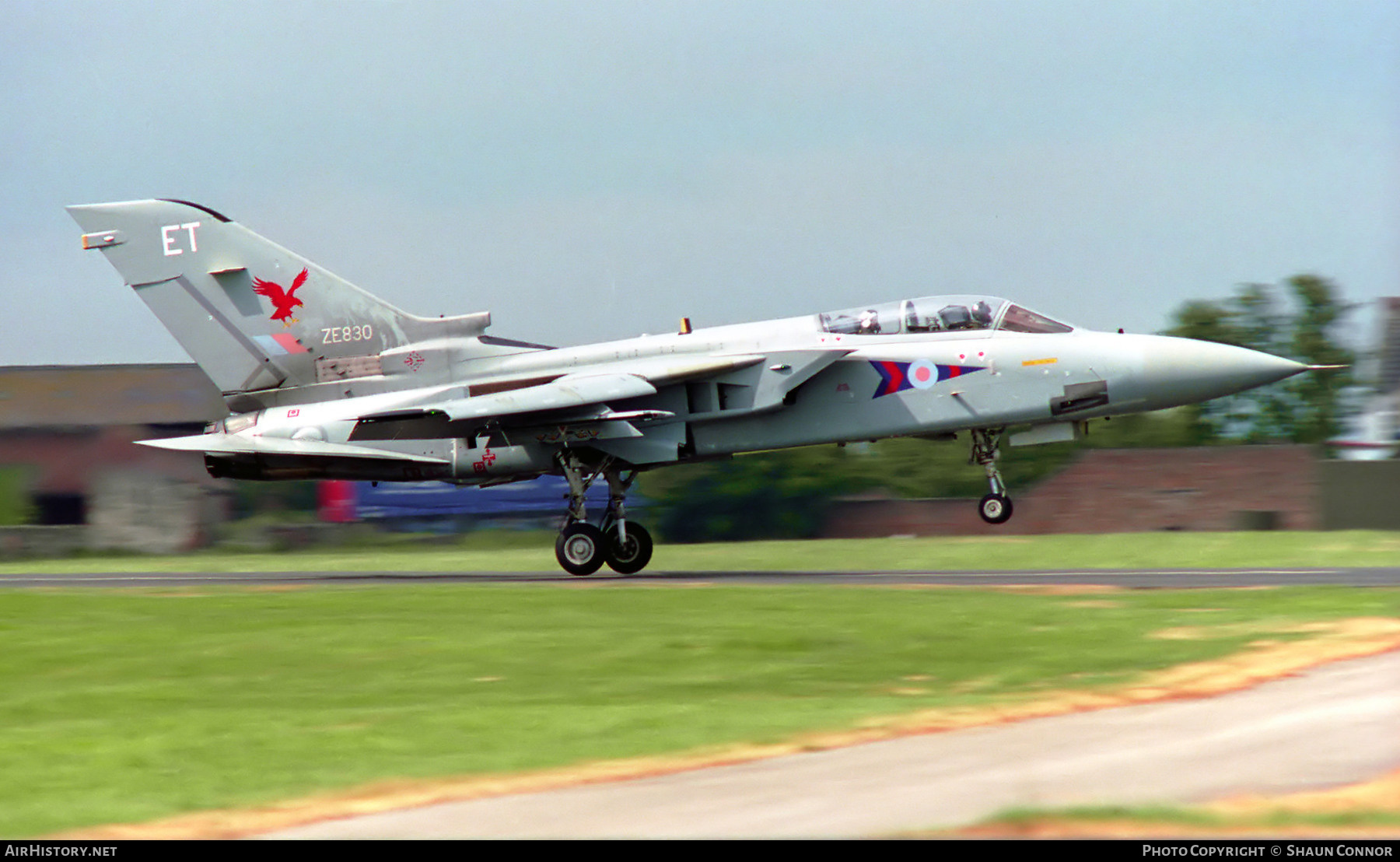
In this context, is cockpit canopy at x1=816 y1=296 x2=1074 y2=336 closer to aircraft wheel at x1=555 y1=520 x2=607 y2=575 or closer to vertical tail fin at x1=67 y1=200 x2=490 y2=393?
aircraft wheel at x1=555 y1=520 x2=607 y2=575

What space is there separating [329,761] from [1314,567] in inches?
658

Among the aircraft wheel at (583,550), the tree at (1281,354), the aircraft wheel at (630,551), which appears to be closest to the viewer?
the aircraft wheel at (583,550)

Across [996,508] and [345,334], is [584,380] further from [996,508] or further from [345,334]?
[996,508]

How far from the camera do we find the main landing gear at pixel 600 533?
22094 mm

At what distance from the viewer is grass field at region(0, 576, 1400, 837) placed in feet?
28.4

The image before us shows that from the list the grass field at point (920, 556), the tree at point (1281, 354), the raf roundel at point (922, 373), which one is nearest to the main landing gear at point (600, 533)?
the grass field at point (920, 556)

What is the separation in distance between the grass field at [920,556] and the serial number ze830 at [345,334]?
5235mm

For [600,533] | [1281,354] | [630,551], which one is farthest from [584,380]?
[1281,354]

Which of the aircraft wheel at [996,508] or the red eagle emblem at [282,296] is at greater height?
the red eagle emblem at [282,296]

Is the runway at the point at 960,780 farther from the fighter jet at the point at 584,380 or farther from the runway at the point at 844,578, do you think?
the fighter jet at the point at 584,380

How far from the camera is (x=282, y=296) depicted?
23047 millimetres

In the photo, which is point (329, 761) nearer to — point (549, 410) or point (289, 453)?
point (549, 410)

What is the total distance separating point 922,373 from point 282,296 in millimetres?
9995

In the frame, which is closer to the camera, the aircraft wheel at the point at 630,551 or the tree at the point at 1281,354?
the aircraft wheel at the point at 630,551
